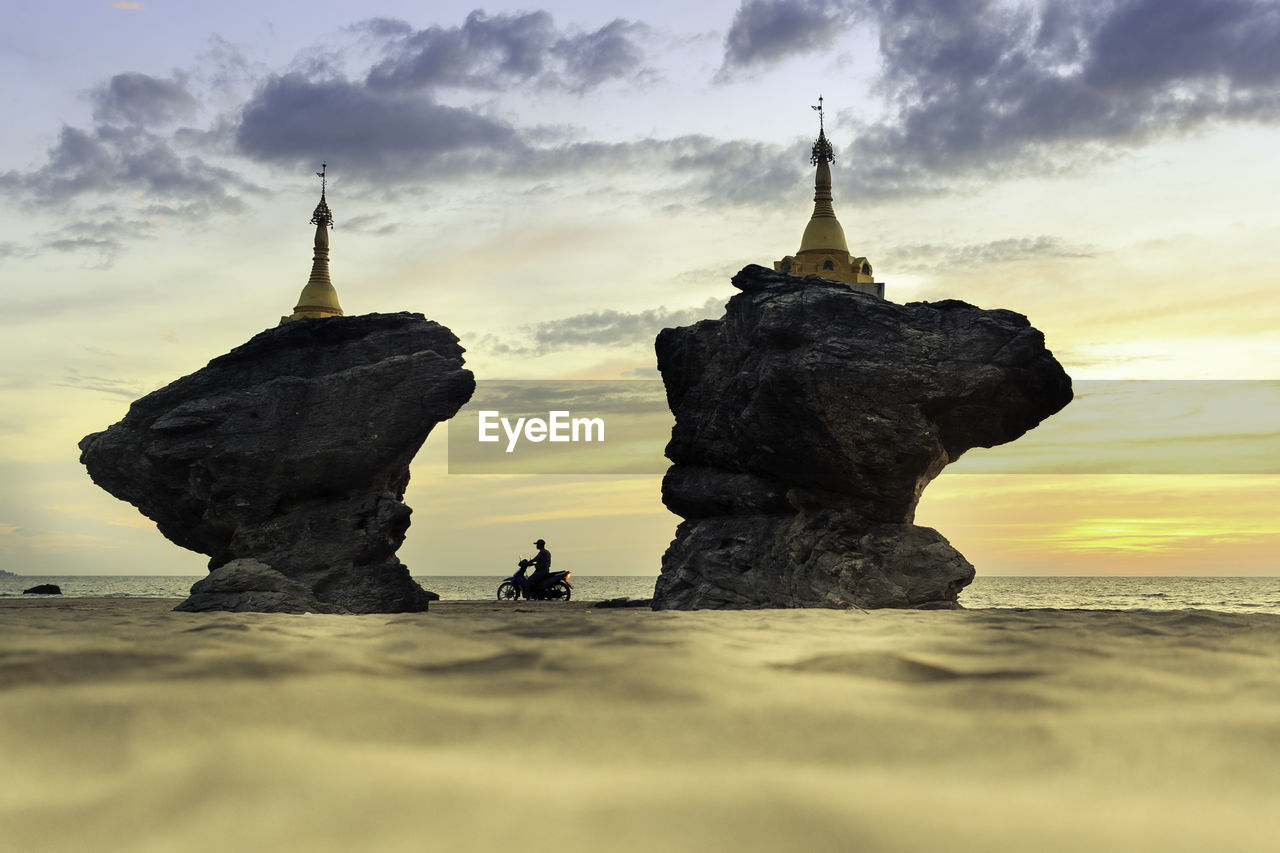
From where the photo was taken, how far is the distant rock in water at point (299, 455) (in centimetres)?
1356

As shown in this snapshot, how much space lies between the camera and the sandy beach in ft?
5.08

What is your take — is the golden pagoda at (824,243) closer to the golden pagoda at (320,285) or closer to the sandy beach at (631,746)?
the golden pagoda at (320,285)

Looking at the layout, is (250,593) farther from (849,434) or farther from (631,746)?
(631,746)

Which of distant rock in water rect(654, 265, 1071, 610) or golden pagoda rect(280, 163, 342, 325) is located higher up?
golden pagoda rect(280, 163, 342, 325)

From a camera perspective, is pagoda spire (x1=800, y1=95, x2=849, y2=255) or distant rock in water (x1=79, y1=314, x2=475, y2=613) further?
pagoda spire (x1=800, y1=95, x2=849, y2=255)

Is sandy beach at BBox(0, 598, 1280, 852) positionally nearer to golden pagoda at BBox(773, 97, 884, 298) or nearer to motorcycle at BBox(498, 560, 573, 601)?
motorcycle at BBox(498, 560, 573, 601)

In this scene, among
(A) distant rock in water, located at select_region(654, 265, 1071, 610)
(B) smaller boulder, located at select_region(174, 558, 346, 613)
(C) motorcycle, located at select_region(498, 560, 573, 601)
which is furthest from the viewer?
(C) motorcycle, located at select_region(498, 560, 573, 601)

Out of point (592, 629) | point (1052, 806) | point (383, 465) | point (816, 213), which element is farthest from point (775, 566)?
point (816, 213)

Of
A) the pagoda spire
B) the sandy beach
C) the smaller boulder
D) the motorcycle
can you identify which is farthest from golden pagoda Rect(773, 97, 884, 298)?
the sandy beach

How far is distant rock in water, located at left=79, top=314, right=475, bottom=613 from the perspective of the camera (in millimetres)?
13562

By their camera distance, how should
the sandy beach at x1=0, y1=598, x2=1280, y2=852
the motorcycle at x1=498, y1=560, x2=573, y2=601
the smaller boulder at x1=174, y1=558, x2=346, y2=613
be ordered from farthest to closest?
the motorcycle at x1=498, y1=560, x2=573, y2=601 < the smaller boulder at x1=174, y1=558, x2=346, y2=613 < the sandy beach at x1=0, y1=598, x2=1280, y2=852

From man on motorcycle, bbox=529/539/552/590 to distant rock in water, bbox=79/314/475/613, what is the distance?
10.2 feet

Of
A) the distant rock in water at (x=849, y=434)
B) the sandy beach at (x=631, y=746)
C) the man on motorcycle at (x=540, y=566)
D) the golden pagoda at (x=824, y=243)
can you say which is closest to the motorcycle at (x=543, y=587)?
the man on motorcycle at (x=540, y=566)

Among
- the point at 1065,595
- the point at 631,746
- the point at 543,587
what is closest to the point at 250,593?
the point at 543,587
